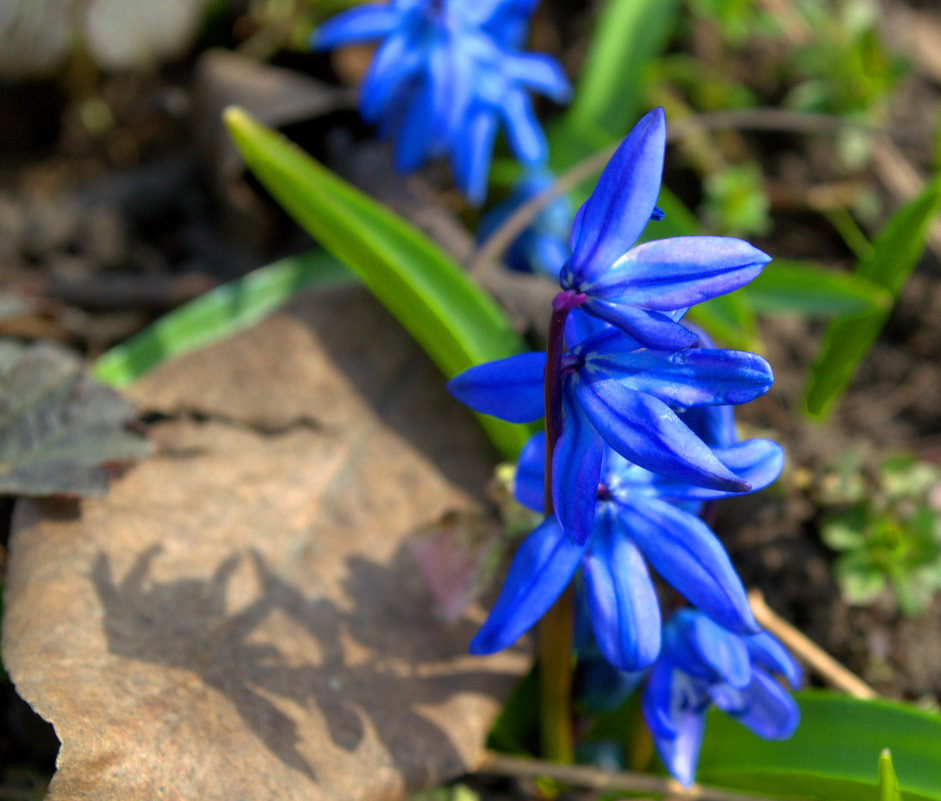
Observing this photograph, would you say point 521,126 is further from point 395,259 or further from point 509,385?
point 509,385

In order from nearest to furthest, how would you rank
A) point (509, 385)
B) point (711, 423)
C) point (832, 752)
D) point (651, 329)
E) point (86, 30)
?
point (651, 329)
point (509, 385)
point (711, 423)
point (832, 752)
point (86, 30)

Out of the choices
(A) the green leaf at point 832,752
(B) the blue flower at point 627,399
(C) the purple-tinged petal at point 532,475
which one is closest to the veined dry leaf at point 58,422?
(C) the purple-tinged petal at point 532,475

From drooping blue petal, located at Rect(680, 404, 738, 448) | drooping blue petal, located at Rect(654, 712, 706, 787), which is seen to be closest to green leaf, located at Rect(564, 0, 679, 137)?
drooping blue petal, located at Rect(680, 404, 738, 448)

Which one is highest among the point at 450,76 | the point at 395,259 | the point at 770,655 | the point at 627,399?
the point at 450,76

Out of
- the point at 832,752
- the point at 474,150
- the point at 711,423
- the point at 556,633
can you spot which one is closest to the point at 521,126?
the point at 474,150

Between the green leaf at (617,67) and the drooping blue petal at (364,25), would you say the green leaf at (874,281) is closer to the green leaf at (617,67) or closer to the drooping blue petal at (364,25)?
the green leaf at (617,67)

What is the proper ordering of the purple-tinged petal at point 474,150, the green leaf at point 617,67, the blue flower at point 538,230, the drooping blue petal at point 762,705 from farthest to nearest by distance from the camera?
the green leaf at point 617,67 < the blue flower at point 538,230 < the purple-tinged petal at point 474,150 < the drooping blue petal at point 762,705

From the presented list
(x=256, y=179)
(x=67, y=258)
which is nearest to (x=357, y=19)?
(x=256, y=179)
